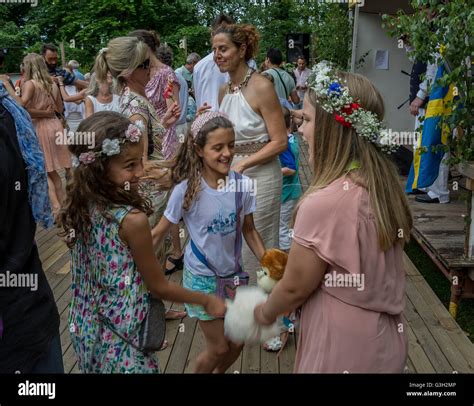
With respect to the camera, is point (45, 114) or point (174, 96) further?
point (45, 114)

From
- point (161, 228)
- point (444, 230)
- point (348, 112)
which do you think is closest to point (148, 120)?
point (161, 228)

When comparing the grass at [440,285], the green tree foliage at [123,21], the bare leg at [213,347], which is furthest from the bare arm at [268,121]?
the green tree foliage at [123,21]

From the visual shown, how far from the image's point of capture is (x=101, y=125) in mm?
2271

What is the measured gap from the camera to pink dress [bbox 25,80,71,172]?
23.4ft

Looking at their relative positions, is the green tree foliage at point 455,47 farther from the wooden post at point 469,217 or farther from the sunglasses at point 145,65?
the sunglasses at point 145,65

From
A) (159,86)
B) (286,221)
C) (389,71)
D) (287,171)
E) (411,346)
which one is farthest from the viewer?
(389,71)

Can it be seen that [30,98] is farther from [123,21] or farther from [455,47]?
[123,21]

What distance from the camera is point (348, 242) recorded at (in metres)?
1.93

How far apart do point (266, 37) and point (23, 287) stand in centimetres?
2533

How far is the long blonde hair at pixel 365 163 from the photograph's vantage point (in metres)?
1.98

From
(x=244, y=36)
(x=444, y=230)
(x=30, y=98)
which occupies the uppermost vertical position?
(x=244, y=36)

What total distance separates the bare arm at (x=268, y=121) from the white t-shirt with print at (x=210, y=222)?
62 centimetres

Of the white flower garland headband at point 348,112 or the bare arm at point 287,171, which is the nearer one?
the white flower garland headband at point 348,112

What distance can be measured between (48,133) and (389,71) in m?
5.88
